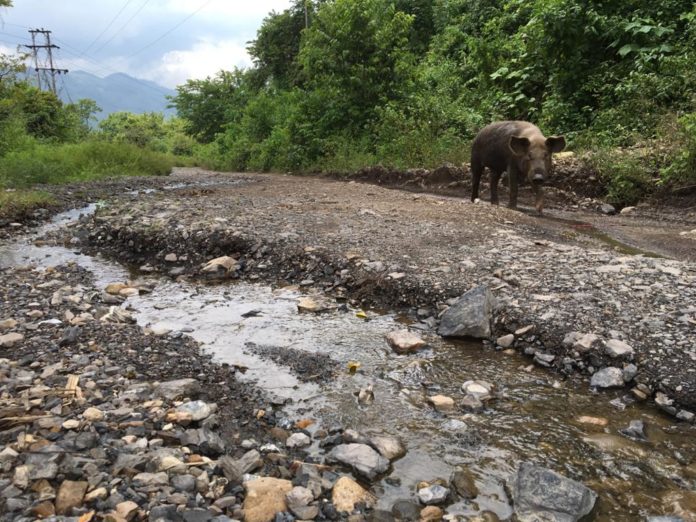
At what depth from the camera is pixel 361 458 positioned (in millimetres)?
2500

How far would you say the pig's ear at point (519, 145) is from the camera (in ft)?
26.8

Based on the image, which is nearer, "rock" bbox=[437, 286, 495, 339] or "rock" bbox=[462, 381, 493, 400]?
"rock" bbox=[462, 381, 493, 400]

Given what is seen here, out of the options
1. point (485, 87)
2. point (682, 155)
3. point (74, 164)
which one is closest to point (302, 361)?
point (682, 155)

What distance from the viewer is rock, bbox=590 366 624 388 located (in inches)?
128

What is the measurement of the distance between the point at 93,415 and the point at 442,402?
6.65ft

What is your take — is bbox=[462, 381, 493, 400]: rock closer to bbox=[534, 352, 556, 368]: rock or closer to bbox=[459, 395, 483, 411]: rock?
bbox=[459, 395, 483, 411]: rock

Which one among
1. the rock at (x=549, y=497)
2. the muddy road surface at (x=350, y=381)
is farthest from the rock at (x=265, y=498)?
the rock at (x=549, y=497)

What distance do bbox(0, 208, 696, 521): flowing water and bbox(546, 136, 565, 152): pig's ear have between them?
5.25m

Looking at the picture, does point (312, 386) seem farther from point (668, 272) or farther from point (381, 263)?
point (668, 272)

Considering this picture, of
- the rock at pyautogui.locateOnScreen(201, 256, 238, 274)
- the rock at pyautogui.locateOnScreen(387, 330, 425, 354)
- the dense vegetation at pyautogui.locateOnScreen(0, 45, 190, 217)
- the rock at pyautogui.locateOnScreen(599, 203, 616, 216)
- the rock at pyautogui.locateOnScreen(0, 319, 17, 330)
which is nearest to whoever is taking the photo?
the rock at pyautogui.locateOnScreen(387, 330, 425, 354)

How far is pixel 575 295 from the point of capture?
4309mm

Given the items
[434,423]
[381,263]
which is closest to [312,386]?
[434,423]

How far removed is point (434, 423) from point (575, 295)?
2.15 metres

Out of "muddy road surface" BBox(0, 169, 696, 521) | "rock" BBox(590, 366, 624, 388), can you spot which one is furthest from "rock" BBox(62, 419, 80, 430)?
"rock" BBox(590, 366, 624, 388)
